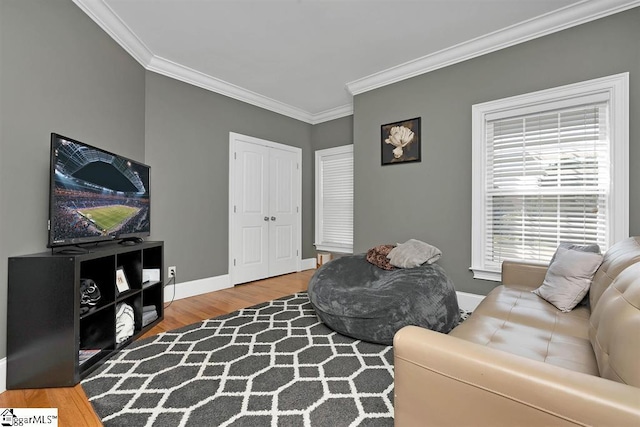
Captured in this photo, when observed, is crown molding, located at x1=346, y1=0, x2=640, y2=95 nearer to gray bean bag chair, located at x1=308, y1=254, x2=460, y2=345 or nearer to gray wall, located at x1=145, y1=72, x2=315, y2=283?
gray wall, located at x1=145, y1=72, x2=315, y2=283

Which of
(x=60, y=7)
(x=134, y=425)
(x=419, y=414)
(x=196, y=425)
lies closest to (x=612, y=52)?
(x=419, y=414)

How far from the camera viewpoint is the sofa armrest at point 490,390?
2.28 feet

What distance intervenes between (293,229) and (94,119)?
297 centimetres

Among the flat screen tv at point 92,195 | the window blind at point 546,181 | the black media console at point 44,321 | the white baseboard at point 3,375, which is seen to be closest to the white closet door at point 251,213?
the flat screen tv at point 92,195

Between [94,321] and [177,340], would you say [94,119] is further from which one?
[177,340]

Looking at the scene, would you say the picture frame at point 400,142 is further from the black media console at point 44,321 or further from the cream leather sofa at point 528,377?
the black media console at point 44,321

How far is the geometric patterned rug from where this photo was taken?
4.71 ft

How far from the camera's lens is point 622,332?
834 millimetres

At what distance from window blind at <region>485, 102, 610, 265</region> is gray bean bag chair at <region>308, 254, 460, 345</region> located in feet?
2.99

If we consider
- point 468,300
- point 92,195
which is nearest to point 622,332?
point 468,300

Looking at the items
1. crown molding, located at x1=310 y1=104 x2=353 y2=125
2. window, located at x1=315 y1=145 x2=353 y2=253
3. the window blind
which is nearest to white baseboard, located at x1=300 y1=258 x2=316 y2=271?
window, located at x1=315 y1=145 x2=353 y2=253

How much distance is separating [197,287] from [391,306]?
8.18ft

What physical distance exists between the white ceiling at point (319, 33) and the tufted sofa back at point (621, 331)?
233 centimetres

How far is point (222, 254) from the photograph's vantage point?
3.86 meters
